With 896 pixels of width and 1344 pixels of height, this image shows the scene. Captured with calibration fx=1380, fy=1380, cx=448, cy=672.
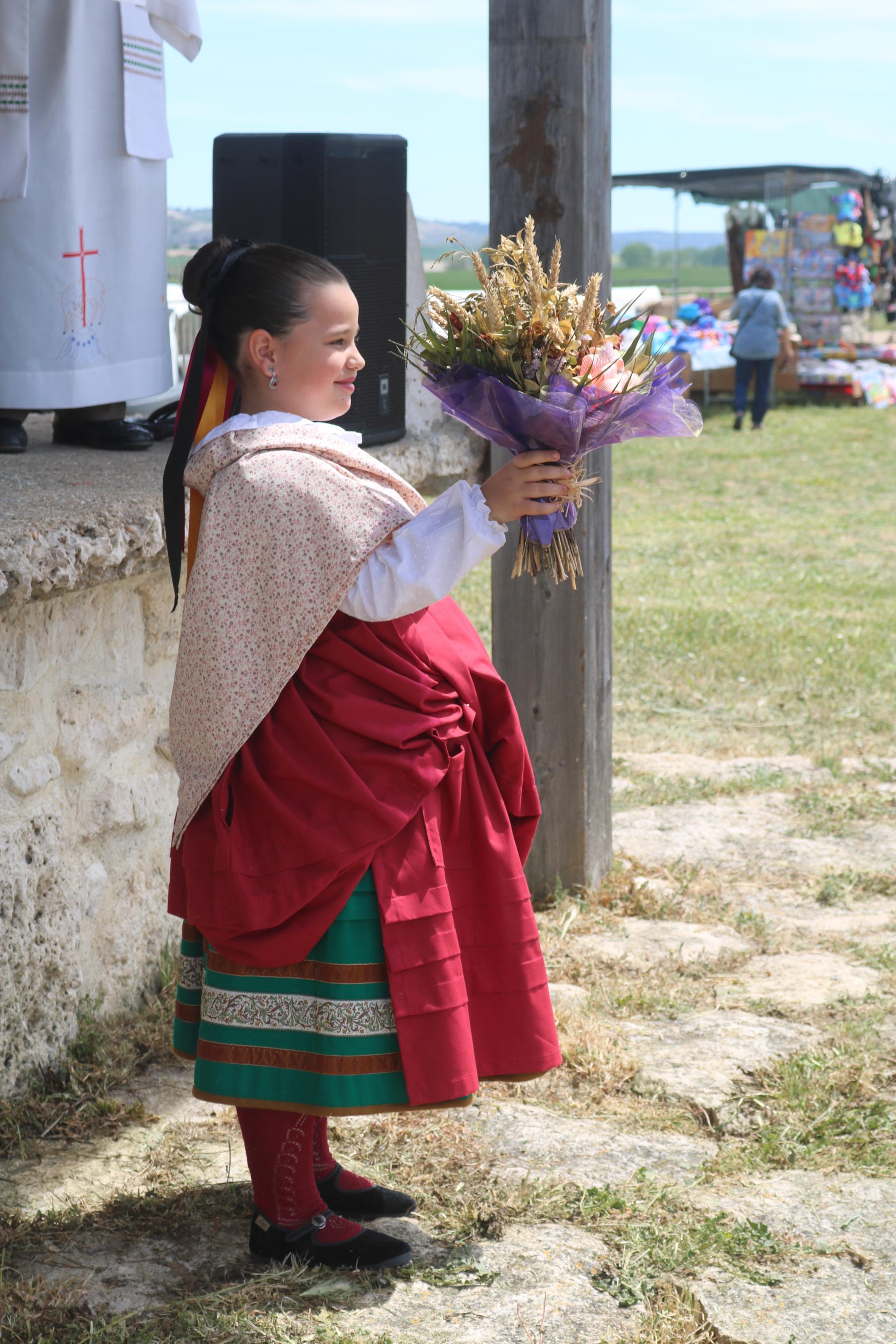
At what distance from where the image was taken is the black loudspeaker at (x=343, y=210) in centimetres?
311

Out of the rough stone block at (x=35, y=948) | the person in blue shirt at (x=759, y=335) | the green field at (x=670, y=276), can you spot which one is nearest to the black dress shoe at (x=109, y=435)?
the rough stone block at (x=35, y=948)

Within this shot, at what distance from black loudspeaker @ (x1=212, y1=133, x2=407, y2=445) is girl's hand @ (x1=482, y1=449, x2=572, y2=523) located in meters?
1.33

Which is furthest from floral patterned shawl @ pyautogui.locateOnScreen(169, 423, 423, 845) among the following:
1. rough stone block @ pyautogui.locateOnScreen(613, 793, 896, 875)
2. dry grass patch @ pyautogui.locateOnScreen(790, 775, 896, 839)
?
dry grass patch @ pyautogui.locateOnScreen(790, 775, 896, 839)

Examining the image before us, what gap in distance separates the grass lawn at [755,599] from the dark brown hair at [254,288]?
10.2 ft

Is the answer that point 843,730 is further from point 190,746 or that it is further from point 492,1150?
point 190,746

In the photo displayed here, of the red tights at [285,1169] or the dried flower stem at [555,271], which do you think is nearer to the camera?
the dried flower stem at [555,271]

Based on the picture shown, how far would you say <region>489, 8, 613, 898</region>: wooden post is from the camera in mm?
3281

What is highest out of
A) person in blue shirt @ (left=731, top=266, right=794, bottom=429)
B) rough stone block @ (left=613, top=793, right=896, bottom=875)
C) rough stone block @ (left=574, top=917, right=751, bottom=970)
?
person in blue shirt @ (left=731, top=266, right=794, bottom=429)

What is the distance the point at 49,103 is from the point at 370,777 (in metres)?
1.97

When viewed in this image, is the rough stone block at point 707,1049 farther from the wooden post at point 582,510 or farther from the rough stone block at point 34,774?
the rough stone block at point 34,774

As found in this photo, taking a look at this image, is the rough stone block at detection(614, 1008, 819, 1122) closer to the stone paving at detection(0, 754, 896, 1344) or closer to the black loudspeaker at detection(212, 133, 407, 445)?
the stone paving at detection(0, 754, 896, 1344)

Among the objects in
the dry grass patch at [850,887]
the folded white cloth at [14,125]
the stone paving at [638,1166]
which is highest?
the folded white cloth at [14,125]

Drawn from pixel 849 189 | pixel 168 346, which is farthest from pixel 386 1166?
pixel 849 189

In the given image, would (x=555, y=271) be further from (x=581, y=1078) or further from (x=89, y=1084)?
(x=89, y=1084)
